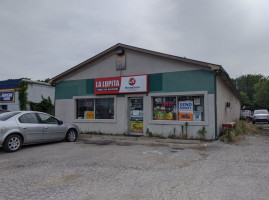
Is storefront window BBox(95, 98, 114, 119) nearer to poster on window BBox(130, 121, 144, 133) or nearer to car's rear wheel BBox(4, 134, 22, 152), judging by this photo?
poster on window BBox(130, 121, 144, 133)

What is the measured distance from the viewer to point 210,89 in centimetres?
1020

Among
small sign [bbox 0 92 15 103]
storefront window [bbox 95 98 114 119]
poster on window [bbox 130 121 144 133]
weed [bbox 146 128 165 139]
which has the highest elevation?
small sign [bbox 0 92 15 103]

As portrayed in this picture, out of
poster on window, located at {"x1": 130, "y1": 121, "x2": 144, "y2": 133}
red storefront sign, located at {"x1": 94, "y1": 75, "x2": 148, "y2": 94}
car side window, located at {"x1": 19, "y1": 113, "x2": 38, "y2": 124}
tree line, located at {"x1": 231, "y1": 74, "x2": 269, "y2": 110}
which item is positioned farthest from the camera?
tree line, located at {"x1": 231, "y1": 74, "x2": 269, "y2": 110}

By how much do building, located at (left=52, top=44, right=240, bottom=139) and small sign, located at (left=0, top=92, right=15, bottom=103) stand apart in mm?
7033

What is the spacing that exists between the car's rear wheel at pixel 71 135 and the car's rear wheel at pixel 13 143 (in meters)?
2.32

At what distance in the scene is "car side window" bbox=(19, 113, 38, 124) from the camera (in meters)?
→ 8.42

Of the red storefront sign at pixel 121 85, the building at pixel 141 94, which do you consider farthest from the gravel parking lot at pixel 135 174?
the red storefront sign at pixel 121 85

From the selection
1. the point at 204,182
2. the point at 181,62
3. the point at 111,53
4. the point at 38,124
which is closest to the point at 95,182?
the point at 204,182

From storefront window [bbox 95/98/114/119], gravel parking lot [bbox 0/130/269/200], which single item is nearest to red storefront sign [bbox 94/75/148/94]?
storefront window [bbox 95/98/114/119]

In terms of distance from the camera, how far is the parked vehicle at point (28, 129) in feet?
25.4

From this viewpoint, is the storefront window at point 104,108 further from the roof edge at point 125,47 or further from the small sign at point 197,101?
the small sign at point 197,101

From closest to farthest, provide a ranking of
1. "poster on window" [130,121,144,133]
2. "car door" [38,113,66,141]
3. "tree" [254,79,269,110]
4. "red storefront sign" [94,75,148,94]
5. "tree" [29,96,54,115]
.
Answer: "car door" [38,113,66,141] < "red storefront sign" [94,75,148,94] < "poster on window" [130,121,144,133] < "tree" [29,96,54,115] < "tree" [254,79,269,110]

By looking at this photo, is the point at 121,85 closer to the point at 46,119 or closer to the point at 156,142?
the point at 156,142

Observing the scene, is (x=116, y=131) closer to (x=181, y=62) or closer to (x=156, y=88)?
(x=156, y=88)
